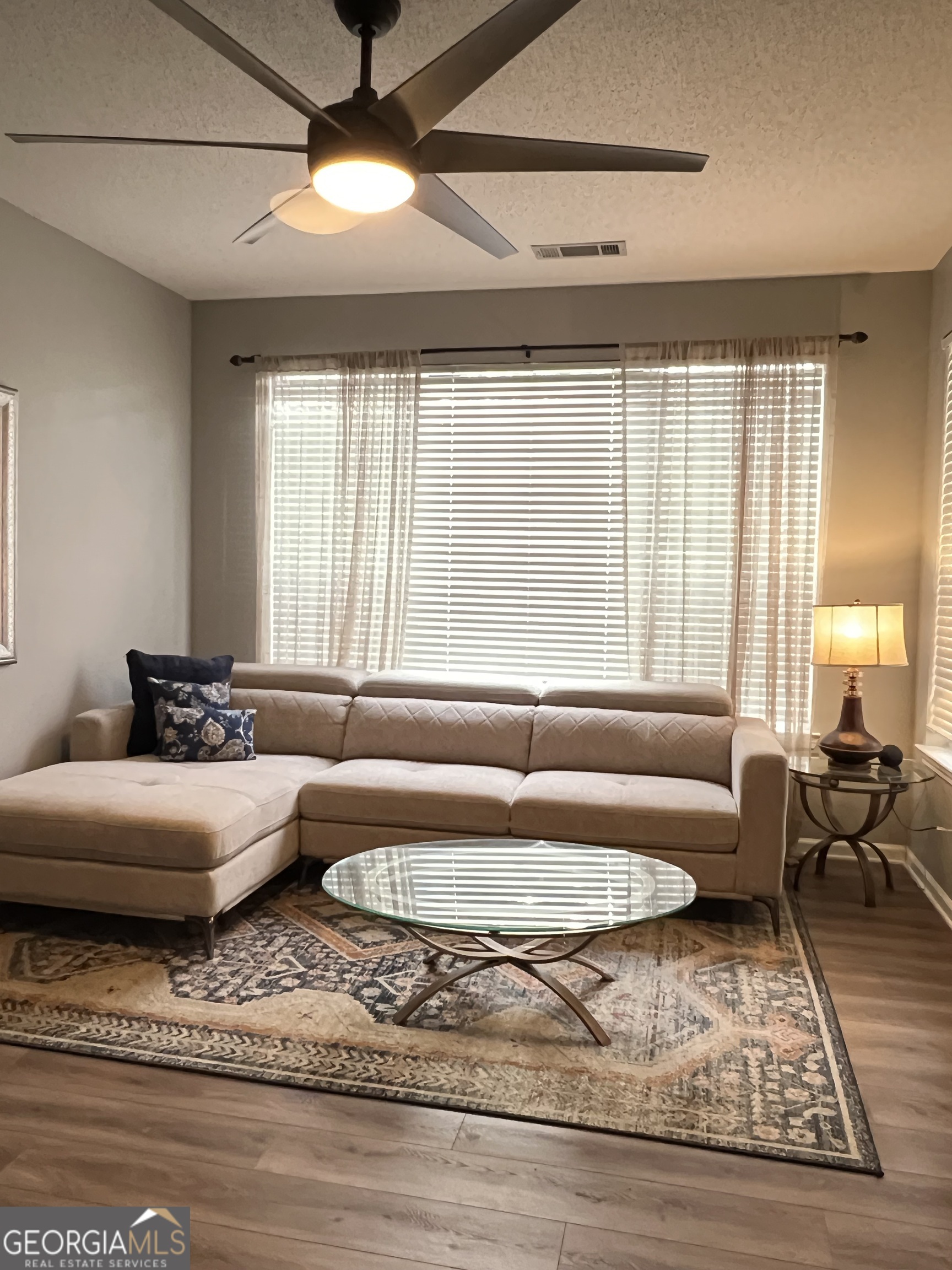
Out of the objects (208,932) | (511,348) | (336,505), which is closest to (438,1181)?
(208,932)

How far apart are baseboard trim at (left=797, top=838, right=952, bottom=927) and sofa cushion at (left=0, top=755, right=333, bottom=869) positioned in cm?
265

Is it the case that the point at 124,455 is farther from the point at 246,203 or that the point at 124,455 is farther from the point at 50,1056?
the point at 50,1056

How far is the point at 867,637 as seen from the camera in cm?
401

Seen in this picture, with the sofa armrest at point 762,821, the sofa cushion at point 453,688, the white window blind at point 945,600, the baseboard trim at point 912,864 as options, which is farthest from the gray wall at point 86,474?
the white window blind at point 945,600

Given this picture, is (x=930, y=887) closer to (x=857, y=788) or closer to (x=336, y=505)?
(x=857, y=788)

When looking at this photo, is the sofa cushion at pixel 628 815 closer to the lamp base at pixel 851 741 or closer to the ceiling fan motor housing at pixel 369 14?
the lamp base at pixel 851 741

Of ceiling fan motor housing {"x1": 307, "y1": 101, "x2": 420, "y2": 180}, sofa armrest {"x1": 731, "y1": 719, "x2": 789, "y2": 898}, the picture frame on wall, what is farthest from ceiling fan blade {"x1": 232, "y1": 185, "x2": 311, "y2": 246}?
sofa armrest {"x1": 731, "y1": 719, "x2": 789, "y2": 898}

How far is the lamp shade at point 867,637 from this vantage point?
13.1ft

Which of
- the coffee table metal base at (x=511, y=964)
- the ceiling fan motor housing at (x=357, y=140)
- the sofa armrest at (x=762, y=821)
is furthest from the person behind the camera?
the sofa armrest at (x=762, y=821)

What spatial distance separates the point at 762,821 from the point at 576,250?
8.54 feet

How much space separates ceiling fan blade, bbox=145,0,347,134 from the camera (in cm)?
181

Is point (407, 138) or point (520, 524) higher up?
point (407, 138)

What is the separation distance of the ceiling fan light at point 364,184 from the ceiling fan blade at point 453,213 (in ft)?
0.49

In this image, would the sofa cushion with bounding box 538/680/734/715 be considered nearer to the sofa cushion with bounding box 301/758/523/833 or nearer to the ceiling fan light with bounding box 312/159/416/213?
the sofa cushion with bounding box 301/758/523/833
